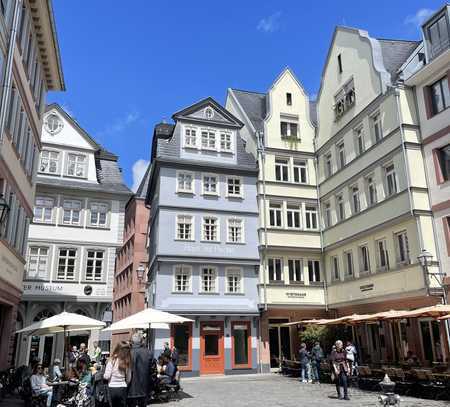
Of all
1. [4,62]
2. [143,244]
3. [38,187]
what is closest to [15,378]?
[4,62]

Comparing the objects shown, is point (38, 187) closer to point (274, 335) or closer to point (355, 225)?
point (274, 335)

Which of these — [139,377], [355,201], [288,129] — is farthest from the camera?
[288,129]

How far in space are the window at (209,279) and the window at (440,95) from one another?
1469cm

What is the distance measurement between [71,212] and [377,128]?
61.8ft

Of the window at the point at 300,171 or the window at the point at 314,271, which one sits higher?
the window at the point at 300,171

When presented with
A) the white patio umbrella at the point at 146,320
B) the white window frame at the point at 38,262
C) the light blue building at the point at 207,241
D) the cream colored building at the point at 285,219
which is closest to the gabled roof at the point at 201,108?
the light blue building at the point at 207,241

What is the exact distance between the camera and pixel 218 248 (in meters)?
28.0

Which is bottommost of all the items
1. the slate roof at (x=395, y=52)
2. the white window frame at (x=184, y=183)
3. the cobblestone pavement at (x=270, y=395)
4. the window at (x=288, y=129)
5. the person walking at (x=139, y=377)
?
the cobblestone pavement at (x=270, y=395)

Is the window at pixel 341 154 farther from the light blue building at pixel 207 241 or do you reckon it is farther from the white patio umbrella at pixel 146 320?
the white patio umbrella at pixel 146 320

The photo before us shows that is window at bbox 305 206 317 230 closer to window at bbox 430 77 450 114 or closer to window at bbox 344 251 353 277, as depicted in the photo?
window at bbox 344 251 353 277

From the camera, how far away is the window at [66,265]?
27844mm

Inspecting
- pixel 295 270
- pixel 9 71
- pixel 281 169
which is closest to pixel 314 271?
pixel 295 270

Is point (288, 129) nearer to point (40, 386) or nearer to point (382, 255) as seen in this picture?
point (382, 255)

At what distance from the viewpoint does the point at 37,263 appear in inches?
1082
